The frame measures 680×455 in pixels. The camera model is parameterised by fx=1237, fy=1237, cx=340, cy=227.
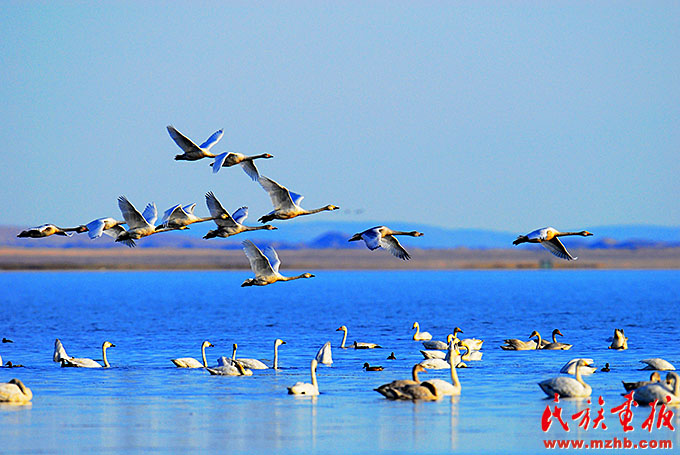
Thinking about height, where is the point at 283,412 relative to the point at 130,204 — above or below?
below

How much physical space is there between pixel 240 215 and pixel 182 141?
118 inches

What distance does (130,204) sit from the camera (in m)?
26.6

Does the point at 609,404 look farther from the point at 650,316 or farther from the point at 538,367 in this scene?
the point at 650,316

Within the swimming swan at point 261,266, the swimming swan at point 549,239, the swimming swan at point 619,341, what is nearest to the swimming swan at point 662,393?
the swimming swan at point 549,239

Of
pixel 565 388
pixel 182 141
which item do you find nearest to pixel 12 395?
pixel 182 141

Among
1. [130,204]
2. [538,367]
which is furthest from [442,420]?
[538,367]

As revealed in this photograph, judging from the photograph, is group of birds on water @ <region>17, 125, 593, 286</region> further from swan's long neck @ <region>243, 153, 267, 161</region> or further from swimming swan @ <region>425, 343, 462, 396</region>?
swimming swan @ <region>425, 343, 462, 396</region>

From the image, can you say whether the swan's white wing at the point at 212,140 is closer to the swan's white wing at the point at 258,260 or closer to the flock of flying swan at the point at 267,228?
the flock of flying swan at the point at 267,228

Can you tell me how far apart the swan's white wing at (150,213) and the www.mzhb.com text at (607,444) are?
33.3ft

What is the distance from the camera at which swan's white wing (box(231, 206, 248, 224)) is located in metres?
27.8

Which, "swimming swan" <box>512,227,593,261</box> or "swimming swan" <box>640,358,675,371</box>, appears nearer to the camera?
"swimming swan" <box>512,227,593,261</box>

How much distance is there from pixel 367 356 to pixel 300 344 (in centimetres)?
572

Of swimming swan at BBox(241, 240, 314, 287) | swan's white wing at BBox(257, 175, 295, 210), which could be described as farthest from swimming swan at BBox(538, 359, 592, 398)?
swan's white wing at BBox(257, 175, 295, 210)

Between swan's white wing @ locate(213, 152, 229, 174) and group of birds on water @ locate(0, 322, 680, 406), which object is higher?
swan's white wing @ locate(213, 152, 229, 174)
